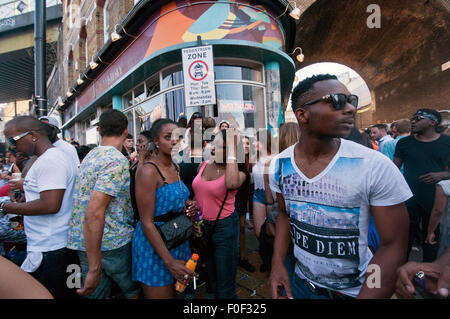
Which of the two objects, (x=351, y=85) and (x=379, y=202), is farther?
(x=351, y=85)

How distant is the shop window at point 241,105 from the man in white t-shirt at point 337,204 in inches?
193

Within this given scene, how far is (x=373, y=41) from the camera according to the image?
12.8 m

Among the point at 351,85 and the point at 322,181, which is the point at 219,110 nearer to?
the point at 322,181

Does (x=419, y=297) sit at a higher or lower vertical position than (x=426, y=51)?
lower

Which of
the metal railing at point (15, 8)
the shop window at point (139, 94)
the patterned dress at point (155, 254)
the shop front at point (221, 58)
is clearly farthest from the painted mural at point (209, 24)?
the metal railing at point (15, 8)

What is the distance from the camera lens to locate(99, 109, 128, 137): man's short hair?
1886 mm

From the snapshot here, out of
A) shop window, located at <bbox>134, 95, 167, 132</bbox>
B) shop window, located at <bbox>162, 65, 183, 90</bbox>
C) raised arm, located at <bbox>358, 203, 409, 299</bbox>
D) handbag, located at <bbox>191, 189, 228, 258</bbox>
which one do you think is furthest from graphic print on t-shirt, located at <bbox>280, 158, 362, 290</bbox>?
shop window, located at <bbox>134, 95, 167, 132</bbox>

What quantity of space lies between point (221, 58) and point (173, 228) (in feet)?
19.5

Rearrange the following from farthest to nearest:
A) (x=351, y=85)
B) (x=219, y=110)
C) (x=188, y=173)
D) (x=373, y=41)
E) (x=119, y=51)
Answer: (x=351, y=85), (x=373, y=41), (x=119, y=51), (x=219, y=110), (x=188, y=173)

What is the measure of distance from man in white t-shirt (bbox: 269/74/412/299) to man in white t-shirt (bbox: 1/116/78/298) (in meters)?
1.81

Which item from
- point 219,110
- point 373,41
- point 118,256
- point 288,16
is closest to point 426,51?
point 373,41

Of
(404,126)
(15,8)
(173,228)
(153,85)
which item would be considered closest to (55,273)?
(173,228)

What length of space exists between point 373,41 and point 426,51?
2739 mm

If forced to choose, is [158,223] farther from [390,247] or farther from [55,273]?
[390,247]
